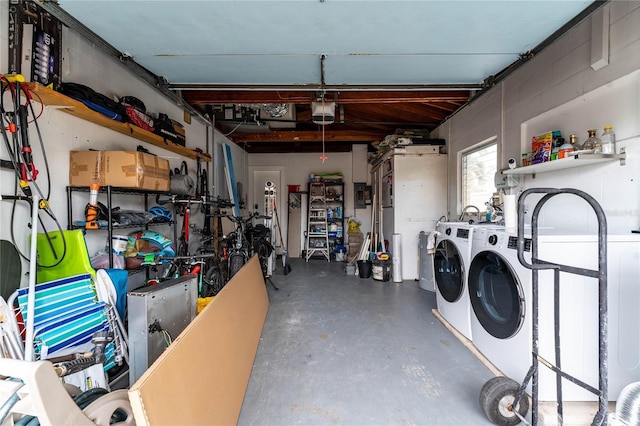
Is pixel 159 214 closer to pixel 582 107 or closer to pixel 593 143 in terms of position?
pixel 593 143

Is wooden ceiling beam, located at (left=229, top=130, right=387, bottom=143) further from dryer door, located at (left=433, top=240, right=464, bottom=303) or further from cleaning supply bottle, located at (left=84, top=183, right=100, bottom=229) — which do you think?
cleaning supply bottle, located at (left=84, top=183, right=100, bottom=229)

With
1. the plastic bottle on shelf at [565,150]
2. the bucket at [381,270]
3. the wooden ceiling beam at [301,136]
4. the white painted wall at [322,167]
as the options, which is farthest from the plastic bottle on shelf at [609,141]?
the white painted wall at [322,167]

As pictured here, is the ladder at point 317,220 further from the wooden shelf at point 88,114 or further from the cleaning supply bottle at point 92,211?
the cleaning supply bottle at point 92,211

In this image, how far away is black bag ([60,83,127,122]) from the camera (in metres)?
1.64

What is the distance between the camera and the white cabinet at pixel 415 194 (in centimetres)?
389

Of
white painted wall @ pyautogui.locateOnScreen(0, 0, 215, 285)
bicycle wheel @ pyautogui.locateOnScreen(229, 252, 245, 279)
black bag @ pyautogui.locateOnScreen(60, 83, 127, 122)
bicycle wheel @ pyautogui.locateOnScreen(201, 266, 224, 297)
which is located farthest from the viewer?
bicycle wheel @ pyautogui.locateOnScreen(229, 252, 245, 279)

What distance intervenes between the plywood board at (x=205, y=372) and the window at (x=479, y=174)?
112 inches

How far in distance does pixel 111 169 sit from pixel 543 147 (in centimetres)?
313

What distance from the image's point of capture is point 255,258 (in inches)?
118

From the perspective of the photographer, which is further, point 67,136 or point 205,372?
point 67,136

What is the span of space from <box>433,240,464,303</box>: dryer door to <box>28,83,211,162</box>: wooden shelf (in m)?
2.80

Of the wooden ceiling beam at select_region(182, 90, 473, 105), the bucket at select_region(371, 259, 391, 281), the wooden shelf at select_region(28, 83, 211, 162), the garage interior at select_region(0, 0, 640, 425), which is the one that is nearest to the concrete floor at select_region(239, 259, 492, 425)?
the garage interior at select_region(0, 0, 640, 425)

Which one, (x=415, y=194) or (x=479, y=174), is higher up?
(x=479, y=174)

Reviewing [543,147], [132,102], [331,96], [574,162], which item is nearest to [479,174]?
[543,147]
